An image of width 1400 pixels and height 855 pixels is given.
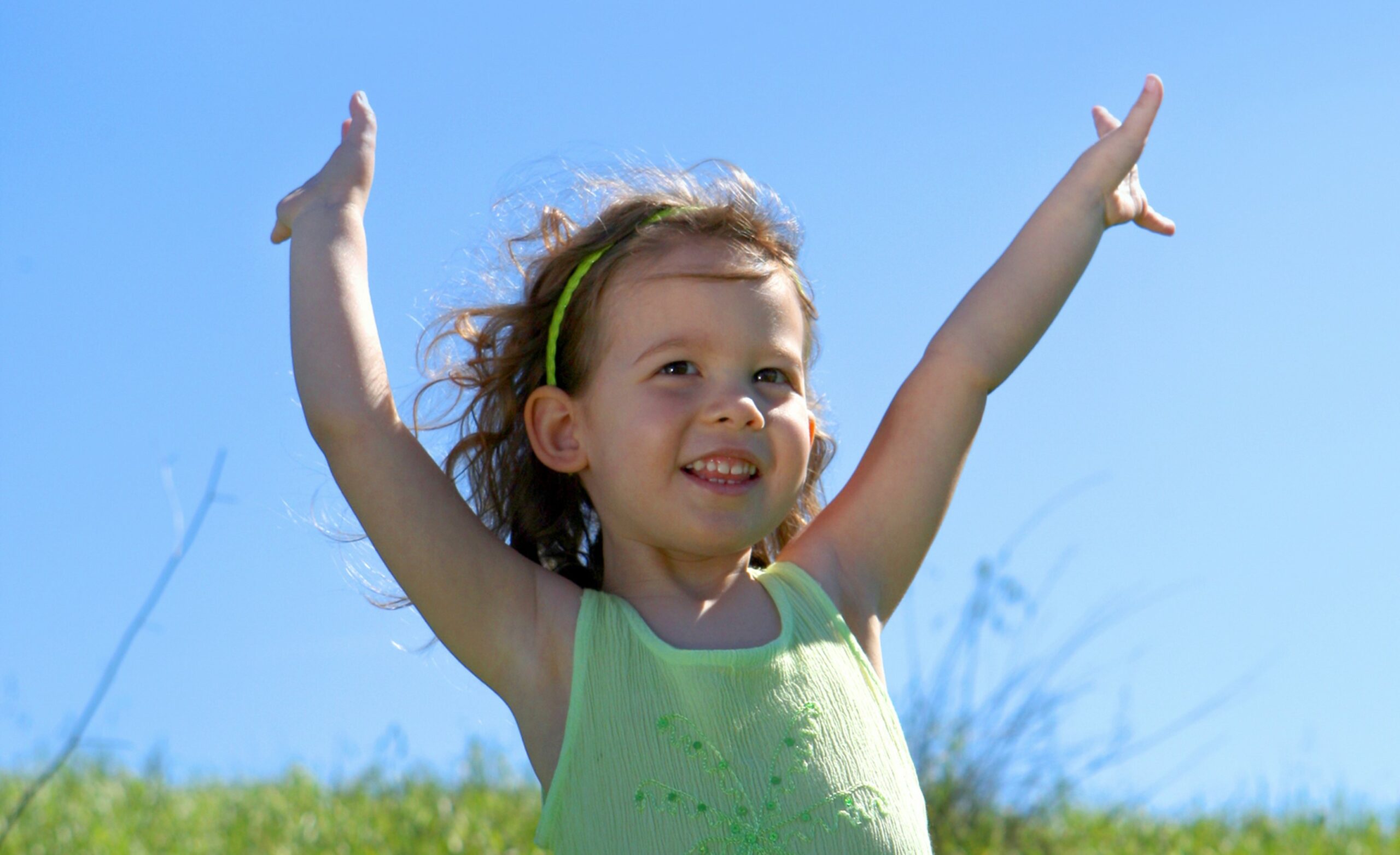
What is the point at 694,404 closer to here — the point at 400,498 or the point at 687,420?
the point at 687,420

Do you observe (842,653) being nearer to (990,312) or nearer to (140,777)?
(990,312)

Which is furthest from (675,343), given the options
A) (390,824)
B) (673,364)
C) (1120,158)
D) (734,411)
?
(390,824)

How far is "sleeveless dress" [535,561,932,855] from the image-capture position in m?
2.00

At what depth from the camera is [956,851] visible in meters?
4.19

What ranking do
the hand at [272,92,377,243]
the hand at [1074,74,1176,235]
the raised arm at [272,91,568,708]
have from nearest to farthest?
the raised arm at [272,91,568,708], the hand at [272,92,377,243], the hand at [1074,74,1176,235]

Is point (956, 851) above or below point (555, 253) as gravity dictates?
below

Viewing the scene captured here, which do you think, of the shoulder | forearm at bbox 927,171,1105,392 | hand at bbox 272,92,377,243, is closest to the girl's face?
the shoulder

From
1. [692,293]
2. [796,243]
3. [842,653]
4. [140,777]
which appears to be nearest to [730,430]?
[692,293]

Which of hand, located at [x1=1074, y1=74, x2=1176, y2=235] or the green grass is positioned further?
the green grass

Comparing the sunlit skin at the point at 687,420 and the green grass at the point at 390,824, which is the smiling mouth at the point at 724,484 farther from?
the green grass at the point at 390,824

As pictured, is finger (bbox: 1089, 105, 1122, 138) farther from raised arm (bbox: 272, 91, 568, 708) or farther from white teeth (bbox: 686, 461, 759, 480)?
raised arm (bbox: 272, 91, 568, 708)

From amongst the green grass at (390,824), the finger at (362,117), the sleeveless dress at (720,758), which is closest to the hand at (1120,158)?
the sleeveless dress at (720,758)

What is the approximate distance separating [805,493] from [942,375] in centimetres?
47

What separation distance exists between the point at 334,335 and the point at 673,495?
0.61m
